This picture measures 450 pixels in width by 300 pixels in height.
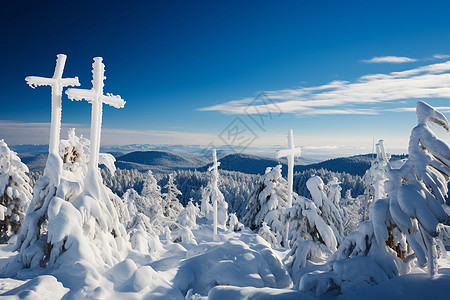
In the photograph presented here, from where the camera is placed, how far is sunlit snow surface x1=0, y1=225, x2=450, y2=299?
442 cm

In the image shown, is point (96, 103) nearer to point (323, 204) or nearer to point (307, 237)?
point (307, 237)

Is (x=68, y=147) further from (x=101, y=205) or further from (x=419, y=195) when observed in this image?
(x=419, y=195)

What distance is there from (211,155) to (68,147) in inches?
397

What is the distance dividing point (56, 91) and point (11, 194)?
34.4 feet

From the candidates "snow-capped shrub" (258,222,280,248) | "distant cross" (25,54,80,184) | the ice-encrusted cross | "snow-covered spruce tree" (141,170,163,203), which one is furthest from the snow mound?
"snow-covered spruce tree" (141,170,163,203)

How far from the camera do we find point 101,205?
7.64m

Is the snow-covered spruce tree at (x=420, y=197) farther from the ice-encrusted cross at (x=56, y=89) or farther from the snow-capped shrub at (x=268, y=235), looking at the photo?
the snow-capped shrub at (x=268, y=235)

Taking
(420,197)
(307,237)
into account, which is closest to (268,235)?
(307,237)

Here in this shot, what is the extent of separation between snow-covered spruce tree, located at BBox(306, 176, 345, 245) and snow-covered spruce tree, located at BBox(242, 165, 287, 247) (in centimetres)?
844

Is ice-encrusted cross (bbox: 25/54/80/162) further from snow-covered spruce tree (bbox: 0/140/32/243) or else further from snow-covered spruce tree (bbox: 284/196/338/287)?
snow-covered spruce tree (bbox: 0/140/32/243)

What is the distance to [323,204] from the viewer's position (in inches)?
418

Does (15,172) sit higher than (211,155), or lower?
lower

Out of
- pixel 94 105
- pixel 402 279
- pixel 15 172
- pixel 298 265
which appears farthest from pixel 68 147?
pixel 402 279

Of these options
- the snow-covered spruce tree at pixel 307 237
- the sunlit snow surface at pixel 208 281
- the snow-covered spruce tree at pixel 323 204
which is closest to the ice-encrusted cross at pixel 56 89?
the sunlit snow surface at pixel 208 281
